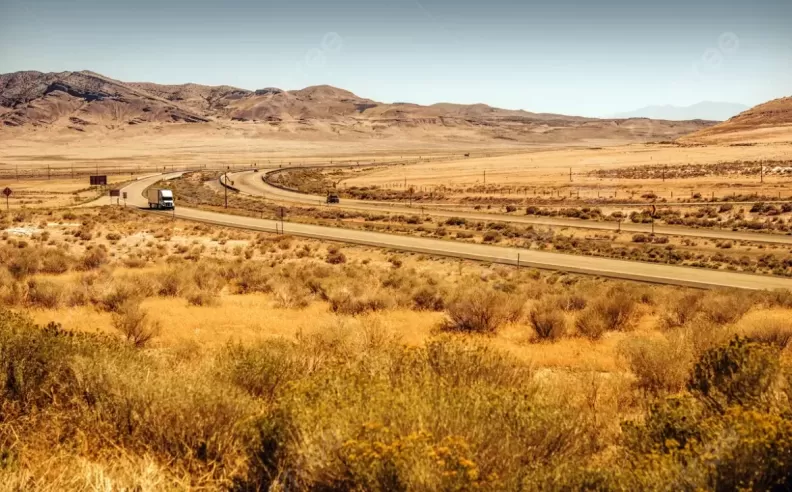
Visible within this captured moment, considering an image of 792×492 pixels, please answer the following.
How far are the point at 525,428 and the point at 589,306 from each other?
45.8 ft

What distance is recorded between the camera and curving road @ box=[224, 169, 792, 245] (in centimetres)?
4741

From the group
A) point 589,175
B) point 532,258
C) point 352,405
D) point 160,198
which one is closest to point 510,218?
point 532,258

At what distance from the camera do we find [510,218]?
63.9 m

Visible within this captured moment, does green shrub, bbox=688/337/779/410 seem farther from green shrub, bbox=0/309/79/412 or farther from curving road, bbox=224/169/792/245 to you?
curving road, bbox=224/169/792/245

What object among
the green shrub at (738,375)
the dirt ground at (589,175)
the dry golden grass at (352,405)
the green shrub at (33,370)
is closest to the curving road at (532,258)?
the dry golden grass at (352,405)

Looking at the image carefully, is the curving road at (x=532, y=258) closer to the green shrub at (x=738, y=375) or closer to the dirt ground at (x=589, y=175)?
the green shrub at (x=738, y=375)

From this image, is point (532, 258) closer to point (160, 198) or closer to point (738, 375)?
point (738, 375)

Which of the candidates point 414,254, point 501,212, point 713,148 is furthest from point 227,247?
point 713,148

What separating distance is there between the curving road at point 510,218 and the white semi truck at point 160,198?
57.3 ft

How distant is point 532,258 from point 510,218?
25.4 meters

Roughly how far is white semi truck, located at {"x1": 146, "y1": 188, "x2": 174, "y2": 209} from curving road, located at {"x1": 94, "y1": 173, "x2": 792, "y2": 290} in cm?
831

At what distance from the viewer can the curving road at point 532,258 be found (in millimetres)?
30703

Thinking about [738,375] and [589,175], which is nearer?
[738,375]

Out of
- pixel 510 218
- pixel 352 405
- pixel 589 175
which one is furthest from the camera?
pixel 589 175
